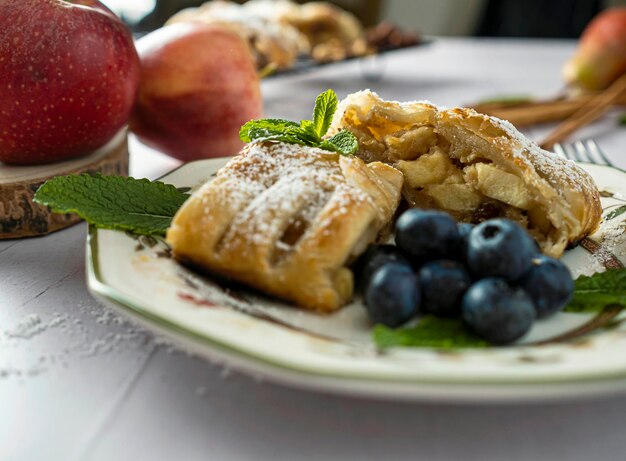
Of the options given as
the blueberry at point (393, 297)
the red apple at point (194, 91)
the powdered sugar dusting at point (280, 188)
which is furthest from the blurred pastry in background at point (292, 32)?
the blueberry at point (393, 297)

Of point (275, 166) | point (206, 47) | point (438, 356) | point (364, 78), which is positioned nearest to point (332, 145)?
point (275, 166)

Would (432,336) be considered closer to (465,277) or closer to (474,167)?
(465,277)

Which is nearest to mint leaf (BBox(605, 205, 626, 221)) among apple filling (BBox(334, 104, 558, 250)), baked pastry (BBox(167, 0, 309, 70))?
apple filling (BBox(334, 104, 558, 250))

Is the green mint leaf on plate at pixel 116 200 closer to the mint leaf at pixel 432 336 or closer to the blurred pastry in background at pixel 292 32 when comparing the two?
the mint leaf at pixel 432 336

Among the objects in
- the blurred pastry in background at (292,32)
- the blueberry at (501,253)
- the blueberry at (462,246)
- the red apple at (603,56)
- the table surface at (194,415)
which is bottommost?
the blurred pastry in background at (292,32)

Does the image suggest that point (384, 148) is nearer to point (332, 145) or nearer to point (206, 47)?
point (332, 145)

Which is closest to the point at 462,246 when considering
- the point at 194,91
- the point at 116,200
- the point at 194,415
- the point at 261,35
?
the point at 194,415

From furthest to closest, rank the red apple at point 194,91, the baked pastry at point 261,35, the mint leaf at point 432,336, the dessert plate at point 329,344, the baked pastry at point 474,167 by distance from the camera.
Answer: the baked pastry at point 261,35
the red apple at point 194,91
the baked pastry at point 474,167
the mint leaf at point 432,336
the dessert plate at point 329,344

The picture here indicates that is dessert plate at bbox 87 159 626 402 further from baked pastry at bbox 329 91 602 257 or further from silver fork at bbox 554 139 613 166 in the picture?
silver fork at bbox 554 139 613 166
